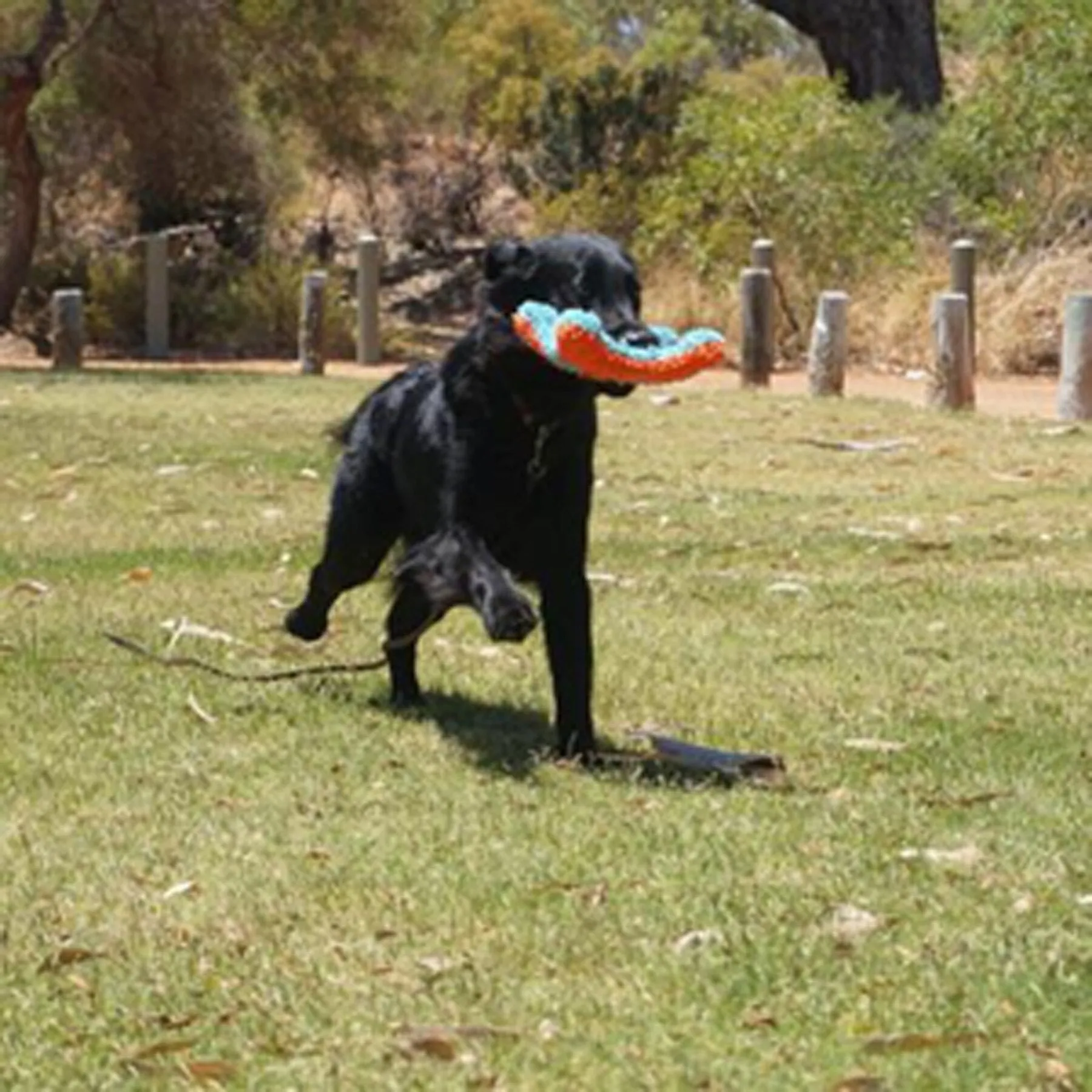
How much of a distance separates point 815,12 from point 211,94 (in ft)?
23.8

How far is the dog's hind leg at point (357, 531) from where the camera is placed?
7.67 m

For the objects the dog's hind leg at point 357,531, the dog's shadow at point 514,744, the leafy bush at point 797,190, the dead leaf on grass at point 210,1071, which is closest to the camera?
the dead leaf on grass at point 210,1071

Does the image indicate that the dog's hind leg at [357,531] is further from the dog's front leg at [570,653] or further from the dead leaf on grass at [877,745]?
the dead leaf on grass at [877,745]

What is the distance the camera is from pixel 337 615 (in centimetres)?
952

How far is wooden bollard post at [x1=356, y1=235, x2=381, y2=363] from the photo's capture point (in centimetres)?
2536

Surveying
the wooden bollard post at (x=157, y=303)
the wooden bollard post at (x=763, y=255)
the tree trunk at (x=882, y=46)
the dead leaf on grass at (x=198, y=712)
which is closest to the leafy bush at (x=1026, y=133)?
the wooden bollard post at (x=763, y=255)

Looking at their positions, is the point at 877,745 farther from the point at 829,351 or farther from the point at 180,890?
the point at 829,351

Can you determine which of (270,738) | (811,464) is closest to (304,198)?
(811,464)

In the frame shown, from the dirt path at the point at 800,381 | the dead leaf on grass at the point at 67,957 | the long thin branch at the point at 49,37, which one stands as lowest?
the dead leaf on grass at the point at 67,957

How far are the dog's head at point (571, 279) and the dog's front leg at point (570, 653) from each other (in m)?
0.57

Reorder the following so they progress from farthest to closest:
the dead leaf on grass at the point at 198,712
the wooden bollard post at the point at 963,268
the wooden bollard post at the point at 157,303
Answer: the wooden bollard post at the point at 157,303 → the wooden bollard post at the point at 963,268 → the dead leaf on grass at the point at 198,712

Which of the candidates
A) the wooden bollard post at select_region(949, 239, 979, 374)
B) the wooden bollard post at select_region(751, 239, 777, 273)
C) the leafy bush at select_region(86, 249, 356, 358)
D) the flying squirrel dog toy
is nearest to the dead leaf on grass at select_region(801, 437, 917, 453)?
the wooden bollard post at select_region(949, 239, 979, 374)

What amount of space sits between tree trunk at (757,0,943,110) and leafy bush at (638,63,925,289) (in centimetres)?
428

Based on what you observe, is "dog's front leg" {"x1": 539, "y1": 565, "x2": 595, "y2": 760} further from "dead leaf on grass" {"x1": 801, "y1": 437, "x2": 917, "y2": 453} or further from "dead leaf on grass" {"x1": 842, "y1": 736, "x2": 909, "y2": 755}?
"dead leaf on grass" {"x1": 801, "y1": 437, "x2": 917, "y2": 453}
